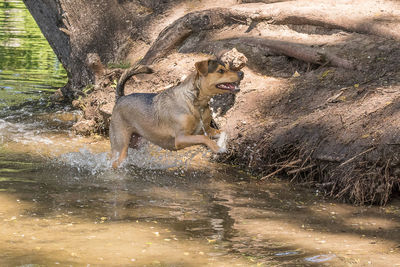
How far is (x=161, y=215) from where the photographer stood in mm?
6586

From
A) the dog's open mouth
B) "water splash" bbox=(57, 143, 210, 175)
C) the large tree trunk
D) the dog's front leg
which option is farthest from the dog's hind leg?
the large tree trunk

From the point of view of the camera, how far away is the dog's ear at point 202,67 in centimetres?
745

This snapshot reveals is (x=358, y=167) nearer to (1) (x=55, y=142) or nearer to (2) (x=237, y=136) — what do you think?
(2) (x=237, y=136)

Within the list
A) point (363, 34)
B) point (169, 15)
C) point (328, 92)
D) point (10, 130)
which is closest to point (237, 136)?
point (328, 92)

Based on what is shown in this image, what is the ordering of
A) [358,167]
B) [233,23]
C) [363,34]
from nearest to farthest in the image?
1. [358,167]
2. [363,34]
3. [233,23]

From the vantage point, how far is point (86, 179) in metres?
8.16

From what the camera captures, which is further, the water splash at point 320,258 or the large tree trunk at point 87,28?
the large tree trunk at point 87,28

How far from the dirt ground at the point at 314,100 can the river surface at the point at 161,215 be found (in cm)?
35

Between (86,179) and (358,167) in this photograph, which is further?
(86,179)

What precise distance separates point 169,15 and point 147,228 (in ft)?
27.4

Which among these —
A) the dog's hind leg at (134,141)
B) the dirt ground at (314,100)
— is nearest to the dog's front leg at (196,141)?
the dirt ground at (314,100)

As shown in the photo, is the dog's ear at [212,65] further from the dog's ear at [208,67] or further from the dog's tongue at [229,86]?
the dog's tongue at [229,86]

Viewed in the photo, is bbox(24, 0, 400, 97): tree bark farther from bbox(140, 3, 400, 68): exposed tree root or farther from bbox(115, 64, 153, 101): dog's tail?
bbox(115, 64, 153, 101): dog's tail

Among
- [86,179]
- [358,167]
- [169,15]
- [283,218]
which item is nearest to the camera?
[283,218]
